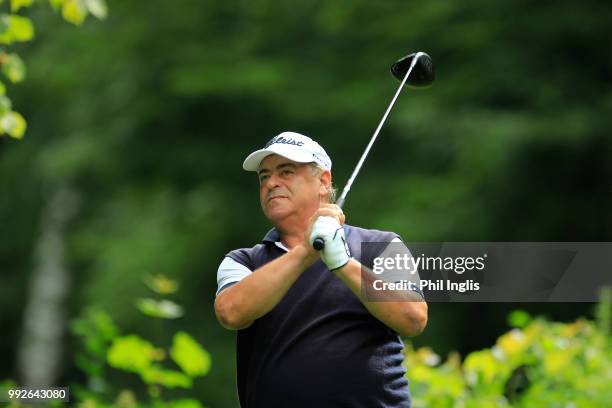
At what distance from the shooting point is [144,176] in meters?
11.4

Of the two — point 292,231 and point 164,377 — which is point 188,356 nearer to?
point 164,377

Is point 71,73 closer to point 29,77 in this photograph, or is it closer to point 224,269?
point 29,77

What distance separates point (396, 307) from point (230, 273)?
0.44m

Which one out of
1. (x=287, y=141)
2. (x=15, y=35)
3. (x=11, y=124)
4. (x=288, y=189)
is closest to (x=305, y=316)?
(x=288, y=189)

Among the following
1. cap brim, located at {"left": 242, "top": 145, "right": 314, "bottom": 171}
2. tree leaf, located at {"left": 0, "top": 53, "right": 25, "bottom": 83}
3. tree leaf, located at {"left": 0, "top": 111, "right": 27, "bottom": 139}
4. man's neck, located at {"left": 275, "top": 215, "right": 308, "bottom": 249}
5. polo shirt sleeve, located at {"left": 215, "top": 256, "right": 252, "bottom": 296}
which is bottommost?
polo shirt sleeve, located at {"left": 215, "top": 256, "right": 252, "bottom": 296}

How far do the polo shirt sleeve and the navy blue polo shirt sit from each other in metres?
0.02

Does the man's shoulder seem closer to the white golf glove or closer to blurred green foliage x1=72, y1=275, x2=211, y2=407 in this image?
the white golf glove

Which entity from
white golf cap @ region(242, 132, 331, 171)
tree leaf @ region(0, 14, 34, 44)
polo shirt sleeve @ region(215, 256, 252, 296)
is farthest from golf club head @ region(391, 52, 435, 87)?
tree leaf @ region(0, 14, 34, 44)

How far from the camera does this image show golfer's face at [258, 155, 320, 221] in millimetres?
3342

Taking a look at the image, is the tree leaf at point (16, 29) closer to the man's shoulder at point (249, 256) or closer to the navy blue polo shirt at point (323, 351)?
the man's shoulder at point (249, 256)

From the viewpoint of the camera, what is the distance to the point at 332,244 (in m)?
2.99

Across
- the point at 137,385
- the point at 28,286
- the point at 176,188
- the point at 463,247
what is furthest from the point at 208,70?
the point at 463,247

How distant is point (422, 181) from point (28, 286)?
286 inches

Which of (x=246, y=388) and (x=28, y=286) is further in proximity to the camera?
(x=28, y=286)
